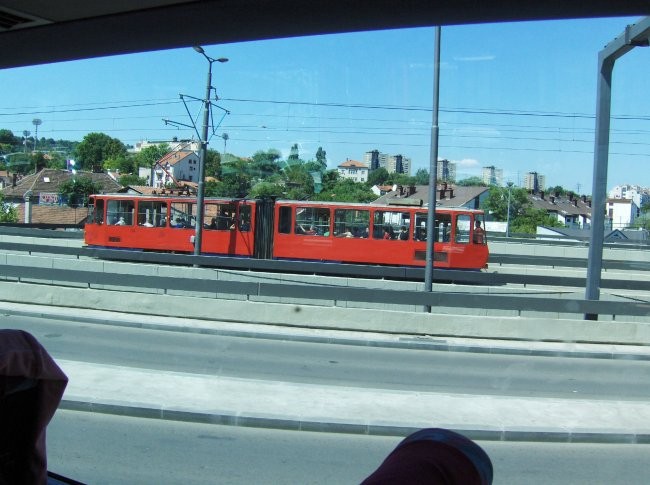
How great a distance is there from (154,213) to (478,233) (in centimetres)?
1322

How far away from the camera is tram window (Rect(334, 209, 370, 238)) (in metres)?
23.3

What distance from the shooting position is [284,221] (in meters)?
24.5

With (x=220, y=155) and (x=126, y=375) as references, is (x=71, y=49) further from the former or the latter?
(x=220, y=155)

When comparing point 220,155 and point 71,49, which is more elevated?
point 220,155

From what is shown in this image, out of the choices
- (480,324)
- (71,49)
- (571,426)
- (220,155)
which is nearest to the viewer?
(71,49)

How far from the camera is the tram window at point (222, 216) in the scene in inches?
989

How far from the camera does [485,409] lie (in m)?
7.39

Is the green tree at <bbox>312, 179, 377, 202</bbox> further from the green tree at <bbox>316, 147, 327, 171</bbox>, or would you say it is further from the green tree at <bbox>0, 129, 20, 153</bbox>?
the green tree at <bbox>0, 129, 20, 153</bbox>

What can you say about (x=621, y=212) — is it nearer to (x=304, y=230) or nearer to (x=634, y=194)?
(x=634, y=194)

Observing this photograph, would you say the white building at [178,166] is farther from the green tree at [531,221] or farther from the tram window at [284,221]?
the green tree at [531,221]

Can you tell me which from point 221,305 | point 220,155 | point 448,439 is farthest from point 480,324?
point 220,155

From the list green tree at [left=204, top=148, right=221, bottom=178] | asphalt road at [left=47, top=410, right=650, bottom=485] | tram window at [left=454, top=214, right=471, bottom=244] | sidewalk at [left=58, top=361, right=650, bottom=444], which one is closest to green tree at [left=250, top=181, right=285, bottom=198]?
green tree at [left=204, top=148, right=221, bottom=178]

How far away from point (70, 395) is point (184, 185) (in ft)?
64.0

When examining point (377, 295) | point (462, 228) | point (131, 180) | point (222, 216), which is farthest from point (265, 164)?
point (131, 180)
